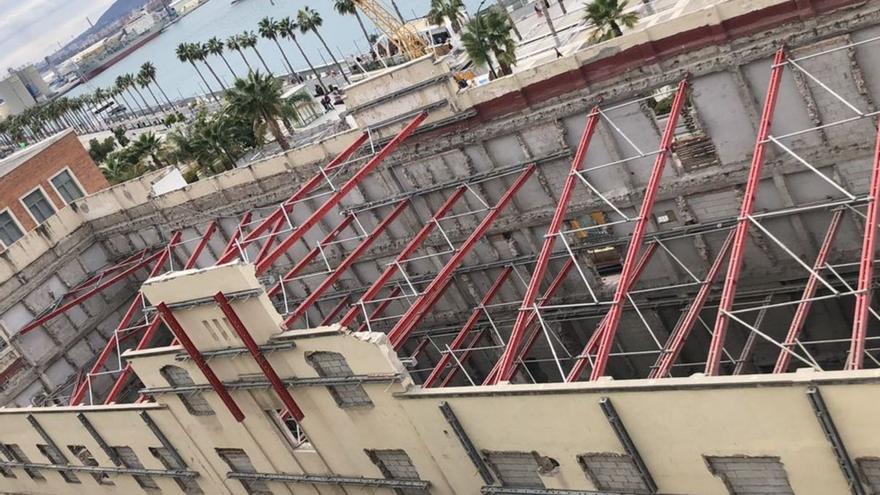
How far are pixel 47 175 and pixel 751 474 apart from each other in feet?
180

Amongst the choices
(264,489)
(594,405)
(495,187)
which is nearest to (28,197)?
(264,489)

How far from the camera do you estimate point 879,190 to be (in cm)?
2223

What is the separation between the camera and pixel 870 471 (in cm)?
2011

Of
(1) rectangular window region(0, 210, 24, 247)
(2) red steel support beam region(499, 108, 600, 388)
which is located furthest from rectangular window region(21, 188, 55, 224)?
(2) red steel support beam region(499, 108, 600, 388)

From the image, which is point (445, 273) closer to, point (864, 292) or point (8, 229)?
point (864, 292)

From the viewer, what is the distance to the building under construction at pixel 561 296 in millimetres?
22969

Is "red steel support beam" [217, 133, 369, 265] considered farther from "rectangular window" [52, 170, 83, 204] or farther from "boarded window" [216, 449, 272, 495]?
"rectangular window" [52, 170, 83, 204]

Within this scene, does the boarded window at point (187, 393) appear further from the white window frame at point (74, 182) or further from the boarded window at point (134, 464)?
the white window frame at point (74, 182)

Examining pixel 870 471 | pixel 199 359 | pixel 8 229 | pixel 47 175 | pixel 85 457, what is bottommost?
pixel 870 471

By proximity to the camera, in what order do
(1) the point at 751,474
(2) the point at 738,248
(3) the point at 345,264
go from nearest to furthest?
(1) the point at 751,474
(2) the point at 738,248
(3) the point at 345,264

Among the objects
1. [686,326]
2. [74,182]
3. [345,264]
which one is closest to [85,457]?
[345,264]

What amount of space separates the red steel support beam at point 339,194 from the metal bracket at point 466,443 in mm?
9575

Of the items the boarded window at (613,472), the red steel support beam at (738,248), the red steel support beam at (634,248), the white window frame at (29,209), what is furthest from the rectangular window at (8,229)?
the red steel support beam at (738,248)

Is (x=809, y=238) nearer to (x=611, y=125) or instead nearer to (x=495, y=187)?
(x=611, y=125)
